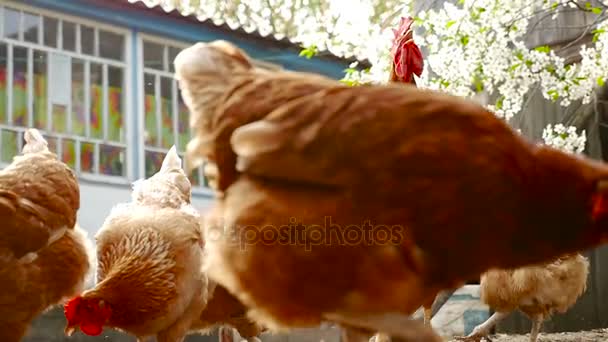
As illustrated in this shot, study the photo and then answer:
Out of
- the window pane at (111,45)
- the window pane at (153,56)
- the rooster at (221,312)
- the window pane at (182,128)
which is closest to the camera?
the rooster at (221,312)

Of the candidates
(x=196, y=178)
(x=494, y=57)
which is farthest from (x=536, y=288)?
(x=196, y=178)

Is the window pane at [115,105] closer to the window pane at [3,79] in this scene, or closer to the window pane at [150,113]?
the window pane at [150,113]

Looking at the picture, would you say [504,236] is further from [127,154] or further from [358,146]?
[127,154]

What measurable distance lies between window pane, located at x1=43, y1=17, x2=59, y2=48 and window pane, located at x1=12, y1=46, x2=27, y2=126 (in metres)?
0.19

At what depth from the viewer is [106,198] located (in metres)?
4.84

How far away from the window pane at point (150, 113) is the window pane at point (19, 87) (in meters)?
0.92

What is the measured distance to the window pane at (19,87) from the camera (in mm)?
4570

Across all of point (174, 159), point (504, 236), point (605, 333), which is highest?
point (174, 159)

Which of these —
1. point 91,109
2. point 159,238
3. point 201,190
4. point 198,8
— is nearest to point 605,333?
point 201,190

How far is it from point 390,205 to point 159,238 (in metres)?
2.11

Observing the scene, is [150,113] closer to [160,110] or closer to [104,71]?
[160,110]

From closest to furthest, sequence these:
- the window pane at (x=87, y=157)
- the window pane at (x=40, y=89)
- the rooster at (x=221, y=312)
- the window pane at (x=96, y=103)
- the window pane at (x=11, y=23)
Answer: the rooster at (x=221, y=312) < the window pane at (x=11, y=23) < the window pane at (x=40, y=89) < the window pane at (x=87, y=157) < the window pane at (x=96, y=103)
